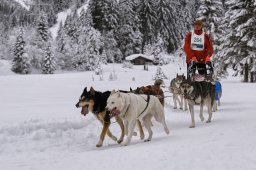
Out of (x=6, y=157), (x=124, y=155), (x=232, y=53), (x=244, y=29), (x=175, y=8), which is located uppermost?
(x=175, y=8)

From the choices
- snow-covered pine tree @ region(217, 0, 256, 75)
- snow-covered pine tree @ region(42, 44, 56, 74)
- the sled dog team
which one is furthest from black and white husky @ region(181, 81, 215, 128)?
snow-covered pine tree @ region(42, 44, 56, 74)

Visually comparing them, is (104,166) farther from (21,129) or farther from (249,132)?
(21,129)

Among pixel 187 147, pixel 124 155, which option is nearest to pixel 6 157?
pixel 124 155

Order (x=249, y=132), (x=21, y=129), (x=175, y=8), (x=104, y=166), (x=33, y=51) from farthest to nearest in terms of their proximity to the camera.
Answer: (x=175, y=8) → (x=33, y=51) → (x=21, y=129) → (x=249, y=132) → (x=104, y=166)

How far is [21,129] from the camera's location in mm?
7559

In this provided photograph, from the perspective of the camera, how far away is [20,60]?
2421 inches

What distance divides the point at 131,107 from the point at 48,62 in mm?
56613

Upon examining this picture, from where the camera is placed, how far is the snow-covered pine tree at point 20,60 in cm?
6116

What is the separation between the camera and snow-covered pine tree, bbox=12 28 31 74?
6116cm

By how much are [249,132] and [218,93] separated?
6339mm

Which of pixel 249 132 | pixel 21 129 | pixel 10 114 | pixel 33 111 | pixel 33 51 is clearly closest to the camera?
pixel 249 132

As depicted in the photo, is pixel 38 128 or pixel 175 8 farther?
pixel 175 8

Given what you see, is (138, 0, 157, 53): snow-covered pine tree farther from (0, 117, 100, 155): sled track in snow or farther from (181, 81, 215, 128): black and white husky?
(0, 117, 100, 155): sled track in snow

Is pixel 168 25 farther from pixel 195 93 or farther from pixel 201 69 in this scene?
pixel 195 93
